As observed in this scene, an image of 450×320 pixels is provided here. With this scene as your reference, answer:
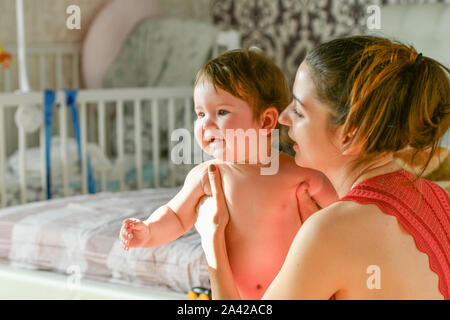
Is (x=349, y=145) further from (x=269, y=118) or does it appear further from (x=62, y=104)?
(x=62, y=104)

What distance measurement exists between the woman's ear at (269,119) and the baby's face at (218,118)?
14 mm

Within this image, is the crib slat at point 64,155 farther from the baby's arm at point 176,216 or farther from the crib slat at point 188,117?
the baby's arm at point 176,216

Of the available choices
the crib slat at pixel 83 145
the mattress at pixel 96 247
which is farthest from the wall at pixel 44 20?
the mattress at pixel 96 247

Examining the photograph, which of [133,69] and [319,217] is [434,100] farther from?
[133,69]

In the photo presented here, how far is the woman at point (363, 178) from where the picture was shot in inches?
→ 17.9

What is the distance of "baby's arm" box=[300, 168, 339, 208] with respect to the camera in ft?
1.79

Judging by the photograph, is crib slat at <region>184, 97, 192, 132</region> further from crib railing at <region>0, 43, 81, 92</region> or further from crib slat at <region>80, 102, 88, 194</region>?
crib railing at <region>0, 43, 81, 92</region>

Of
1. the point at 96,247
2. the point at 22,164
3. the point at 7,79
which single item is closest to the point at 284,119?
the point at 96,247

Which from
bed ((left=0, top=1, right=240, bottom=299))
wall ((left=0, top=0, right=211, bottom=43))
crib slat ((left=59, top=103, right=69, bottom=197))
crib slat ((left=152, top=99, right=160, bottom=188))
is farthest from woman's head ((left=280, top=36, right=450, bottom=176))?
wall ((left=0, top=0, right=211, bottom=43))

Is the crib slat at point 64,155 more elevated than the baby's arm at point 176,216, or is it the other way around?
the baby's arm at point 176,216

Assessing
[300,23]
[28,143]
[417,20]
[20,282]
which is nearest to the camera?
[20,282]

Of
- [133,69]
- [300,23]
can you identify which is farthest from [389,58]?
[300,23]
